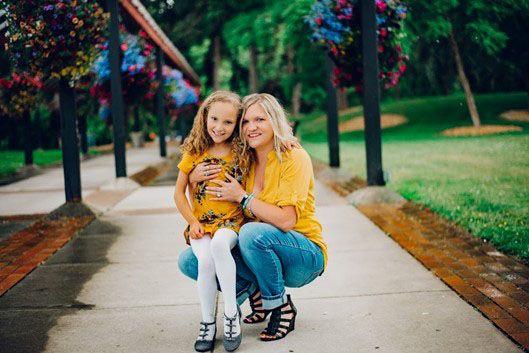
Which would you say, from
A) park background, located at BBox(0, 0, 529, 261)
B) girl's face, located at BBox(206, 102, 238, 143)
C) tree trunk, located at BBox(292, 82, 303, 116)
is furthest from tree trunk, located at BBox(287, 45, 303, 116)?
girl's face, located at BBox(206, 102, 238, 143)

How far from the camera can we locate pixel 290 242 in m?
3.49

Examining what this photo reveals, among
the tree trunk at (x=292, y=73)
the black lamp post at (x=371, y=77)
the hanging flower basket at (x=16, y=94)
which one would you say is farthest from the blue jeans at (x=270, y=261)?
the tree trunk at (x=292, y=73)

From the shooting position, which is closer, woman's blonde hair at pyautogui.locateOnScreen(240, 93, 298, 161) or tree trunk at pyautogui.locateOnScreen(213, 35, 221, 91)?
woman's blonde hair at pyautogui.locateOnScreen(240, 93, 298, 161)

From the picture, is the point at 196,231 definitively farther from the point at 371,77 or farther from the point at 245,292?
the point at 371,77

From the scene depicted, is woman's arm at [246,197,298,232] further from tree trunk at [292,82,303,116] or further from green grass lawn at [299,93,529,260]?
tree trunk at [292,82,303,116]

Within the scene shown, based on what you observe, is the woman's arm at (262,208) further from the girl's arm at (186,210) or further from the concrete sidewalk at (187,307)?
the concrete sidewalk at (187,307)

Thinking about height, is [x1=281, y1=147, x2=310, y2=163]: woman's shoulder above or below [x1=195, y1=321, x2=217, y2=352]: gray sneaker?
above

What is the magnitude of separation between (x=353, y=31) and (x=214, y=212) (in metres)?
6.02

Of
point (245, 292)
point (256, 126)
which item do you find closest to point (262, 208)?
point (256, 126)

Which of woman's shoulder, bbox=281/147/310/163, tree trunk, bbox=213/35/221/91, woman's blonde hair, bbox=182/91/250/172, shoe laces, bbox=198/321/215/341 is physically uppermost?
tree trunk, bbox=213/35/221/91

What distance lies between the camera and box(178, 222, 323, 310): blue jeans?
11.1ft

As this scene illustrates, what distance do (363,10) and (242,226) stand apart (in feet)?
17.2

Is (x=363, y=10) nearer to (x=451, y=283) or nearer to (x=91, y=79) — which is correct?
(x=451, y=283)

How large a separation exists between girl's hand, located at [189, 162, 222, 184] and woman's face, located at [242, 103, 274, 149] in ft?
0.77
